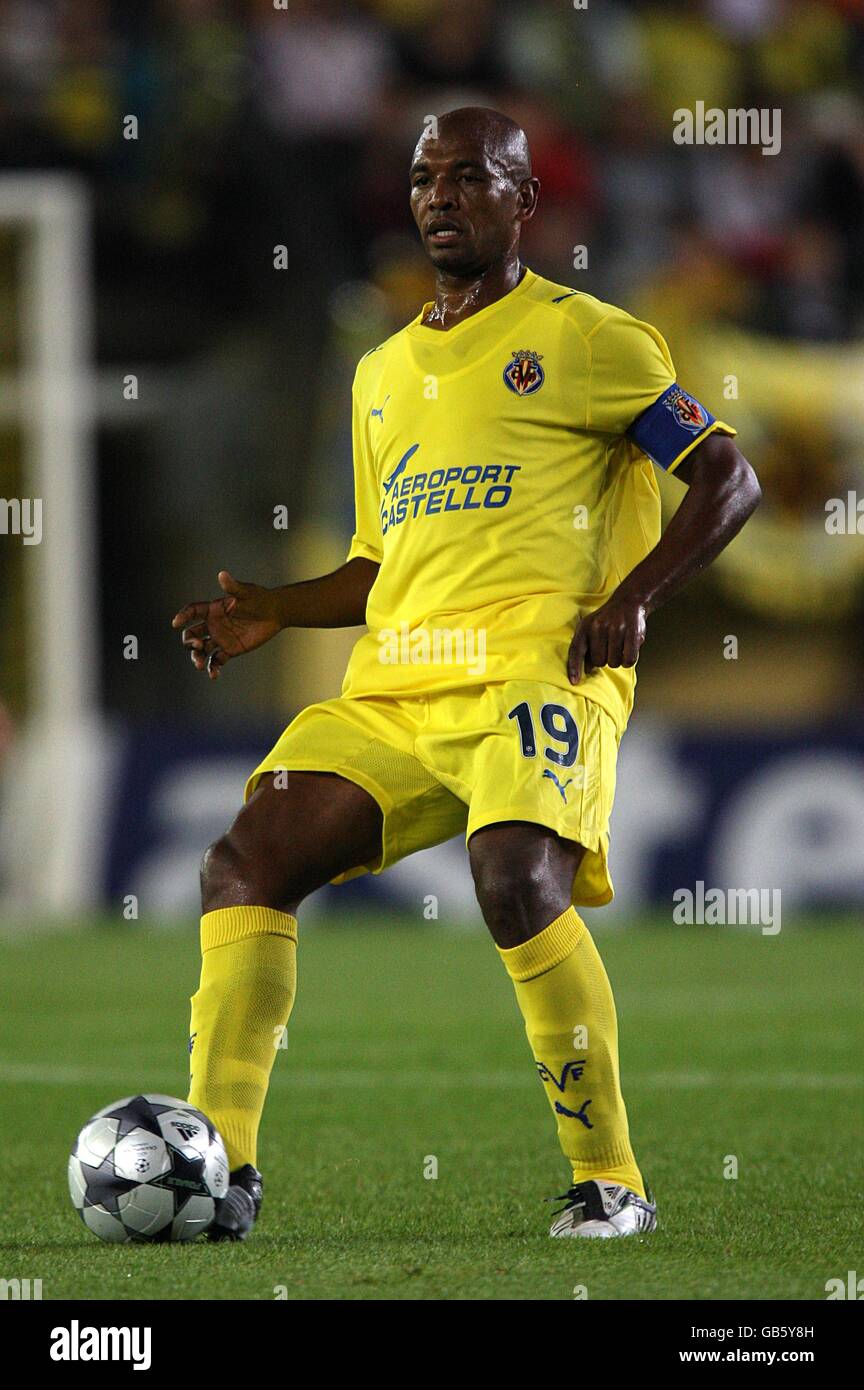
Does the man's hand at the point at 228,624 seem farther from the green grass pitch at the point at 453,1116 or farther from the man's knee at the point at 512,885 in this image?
the green grass pitch at the point at 453,1116

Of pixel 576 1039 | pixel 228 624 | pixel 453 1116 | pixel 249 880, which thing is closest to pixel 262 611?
pixel 228 624

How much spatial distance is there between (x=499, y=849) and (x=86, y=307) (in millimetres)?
11355

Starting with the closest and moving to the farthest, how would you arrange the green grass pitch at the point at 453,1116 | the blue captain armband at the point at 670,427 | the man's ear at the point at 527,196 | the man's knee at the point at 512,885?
1. the green grass pitch at the point at 453,1116
2. the man's knee at the point at 512,885
3. the blue captain armband at the point at 670,427
4. the man's ear at the point at 527,196

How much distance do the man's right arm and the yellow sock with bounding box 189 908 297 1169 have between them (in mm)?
548

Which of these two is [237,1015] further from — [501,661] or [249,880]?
[501,661]

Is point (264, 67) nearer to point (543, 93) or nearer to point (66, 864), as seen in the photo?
point (543, 93)

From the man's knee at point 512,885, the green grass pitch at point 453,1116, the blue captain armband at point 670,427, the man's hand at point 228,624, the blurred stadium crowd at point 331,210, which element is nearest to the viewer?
the green grass pitch at point 453,1116

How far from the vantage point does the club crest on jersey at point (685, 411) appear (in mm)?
3912

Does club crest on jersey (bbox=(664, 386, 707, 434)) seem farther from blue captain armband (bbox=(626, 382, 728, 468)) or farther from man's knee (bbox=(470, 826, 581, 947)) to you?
man's knee (bbox=(470, 826, 581, 947))

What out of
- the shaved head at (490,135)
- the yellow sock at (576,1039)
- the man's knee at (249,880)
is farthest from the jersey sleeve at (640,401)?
the man's knee at (249,880)

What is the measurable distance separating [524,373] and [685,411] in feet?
1.04

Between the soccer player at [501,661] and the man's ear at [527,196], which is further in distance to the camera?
the man's ear at [527,196]

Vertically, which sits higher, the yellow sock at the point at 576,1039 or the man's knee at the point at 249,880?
the man's knee at the point at 249,880
